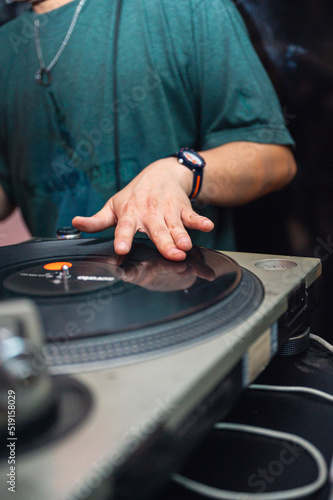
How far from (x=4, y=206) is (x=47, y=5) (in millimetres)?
695

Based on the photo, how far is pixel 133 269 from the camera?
2.48ft

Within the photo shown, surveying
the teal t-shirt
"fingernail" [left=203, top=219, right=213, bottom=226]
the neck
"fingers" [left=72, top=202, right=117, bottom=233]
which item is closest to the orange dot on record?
"fingers" [left=72, top=202, right=117, bottom=233]

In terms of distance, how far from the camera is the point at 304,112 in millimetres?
1253

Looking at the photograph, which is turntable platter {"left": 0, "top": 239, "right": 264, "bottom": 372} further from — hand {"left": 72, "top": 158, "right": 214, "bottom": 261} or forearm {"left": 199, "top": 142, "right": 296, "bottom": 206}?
forearm {"left": 199, "top": 142, "right": 296, "bottom": 206}

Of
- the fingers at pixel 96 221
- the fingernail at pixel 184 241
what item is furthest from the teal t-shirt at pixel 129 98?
the fingernail at pixel 184 241

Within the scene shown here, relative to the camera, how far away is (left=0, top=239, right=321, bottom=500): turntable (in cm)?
32

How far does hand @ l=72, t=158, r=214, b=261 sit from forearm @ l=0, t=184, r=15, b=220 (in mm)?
763

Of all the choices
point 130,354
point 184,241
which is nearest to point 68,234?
point 184,241

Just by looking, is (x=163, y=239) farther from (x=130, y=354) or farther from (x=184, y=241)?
(x=130, y=354)

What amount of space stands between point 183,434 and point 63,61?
4.32ft

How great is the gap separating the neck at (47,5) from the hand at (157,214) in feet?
2.54

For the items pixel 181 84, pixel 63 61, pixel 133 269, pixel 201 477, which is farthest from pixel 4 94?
pixel 201 477

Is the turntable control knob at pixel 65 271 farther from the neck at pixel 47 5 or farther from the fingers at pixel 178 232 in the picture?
the neck at pixel 47 5

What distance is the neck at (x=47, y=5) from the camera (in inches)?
58.3
